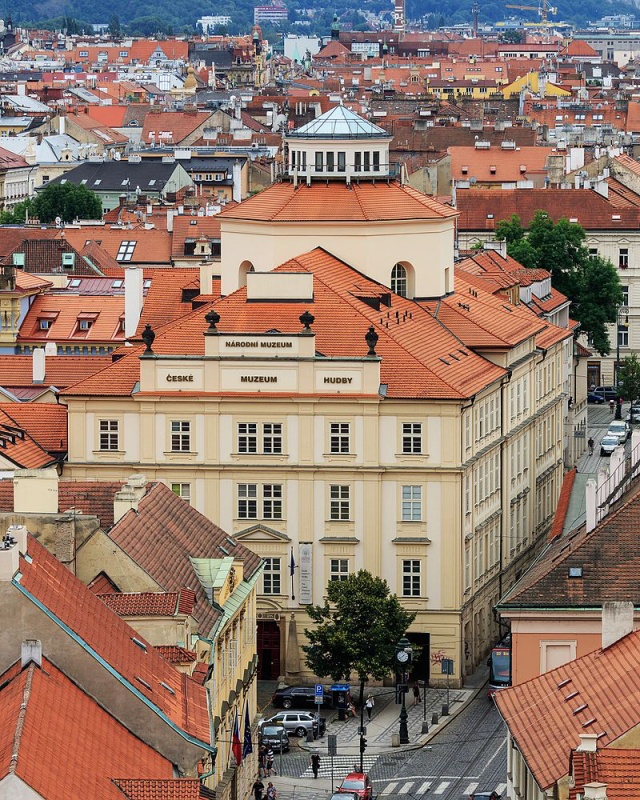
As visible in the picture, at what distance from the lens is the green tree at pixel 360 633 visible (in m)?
90.8

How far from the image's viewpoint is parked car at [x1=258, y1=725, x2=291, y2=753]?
282 ft

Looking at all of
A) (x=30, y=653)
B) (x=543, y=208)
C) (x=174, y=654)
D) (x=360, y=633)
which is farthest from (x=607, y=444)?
(x=30, y=653)

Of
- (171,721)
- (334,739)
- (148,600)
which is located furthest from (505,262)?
(171,721)

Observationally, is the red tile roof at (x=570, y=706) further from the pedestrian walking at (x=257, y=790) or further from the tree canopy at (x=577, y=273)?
the tree canopy at (x=577, y=273)

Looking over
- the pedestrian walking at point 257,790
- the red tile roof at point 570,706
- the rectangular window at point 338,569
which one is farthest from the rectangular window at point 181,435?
the red tile roof at point 570,706

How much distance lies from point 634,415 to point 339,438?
57.7 metres

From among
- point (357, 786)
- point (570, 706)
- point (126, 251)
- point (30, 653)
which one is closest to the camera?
point (30, 653)

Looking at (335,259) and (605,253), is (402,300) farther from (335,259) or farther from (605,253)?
(605,253)

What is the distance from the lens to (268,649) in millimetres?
96312

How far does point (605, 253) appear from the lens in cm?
17400

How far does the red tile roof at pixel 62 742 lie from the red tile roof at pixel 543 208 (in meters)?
122

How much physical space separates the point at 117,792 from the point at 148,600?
48.6ft

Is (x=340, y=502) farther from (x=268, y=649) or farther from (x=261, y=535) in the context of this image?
(x=268, y=649)

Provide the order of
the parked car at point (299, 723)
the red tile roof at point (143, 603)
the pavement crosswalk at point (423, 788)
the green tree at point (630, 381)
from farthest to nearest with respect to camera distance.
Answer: the green tree at point (630, 381), the parked car at point (299, 723), the pavement crosswalk at point (423, 788), the red tile roof at point (143, 603)
